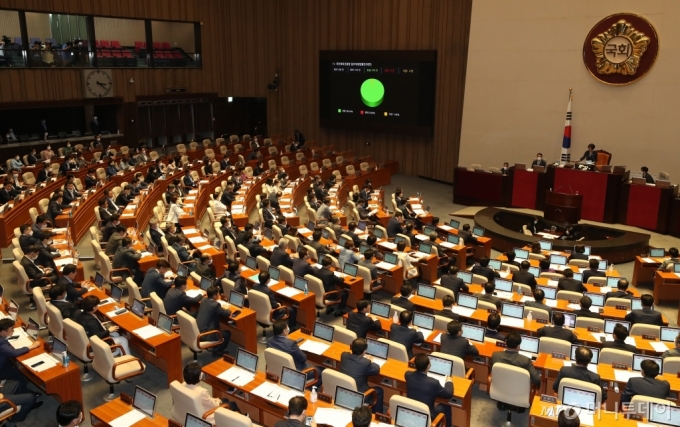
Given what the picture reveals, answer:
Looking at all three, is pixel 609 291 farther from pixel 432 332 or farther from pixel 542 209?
pixel 542 209

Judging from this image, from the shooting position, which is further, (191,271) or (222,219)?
(222,219)

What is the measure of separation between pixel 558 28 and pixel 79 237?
50.1 ft

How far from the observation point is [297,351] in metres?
7.77

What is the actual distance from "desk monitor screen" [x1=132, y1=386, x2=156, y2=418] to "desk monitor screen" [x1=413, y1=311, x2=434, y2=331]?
3996mm

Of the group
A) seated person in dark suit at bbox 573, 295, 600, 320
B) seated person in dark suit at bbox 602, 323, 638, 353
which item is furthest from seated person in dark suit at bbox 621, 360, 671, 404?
seated person in dark suit at bbox 573, 295, 600, 320

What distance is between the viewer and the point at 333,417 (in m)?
6.54

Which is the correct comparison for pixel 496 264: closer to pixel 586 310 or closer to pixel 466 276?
pixel 466 276

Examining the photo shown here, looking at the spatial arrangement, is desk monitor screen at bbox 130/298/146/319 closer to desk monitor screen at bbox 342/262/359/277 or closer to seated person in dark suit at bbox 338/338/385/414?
seated person in dark suit at bbox 338/338/385/414

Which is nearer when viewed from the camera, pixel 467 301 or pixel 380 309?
pixel 380 309

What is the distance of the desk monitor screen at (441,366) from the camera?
7488 millimetres

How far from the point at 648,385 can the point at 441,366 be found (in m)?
2.27

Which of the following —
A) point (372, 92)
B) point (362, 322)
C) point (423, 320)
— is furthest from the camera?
point (372, 92)

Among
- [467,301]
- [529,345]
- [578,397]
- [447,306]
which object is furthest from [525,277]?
[578,397]

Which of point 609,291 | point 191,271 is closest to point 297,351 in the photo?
point 191,271
